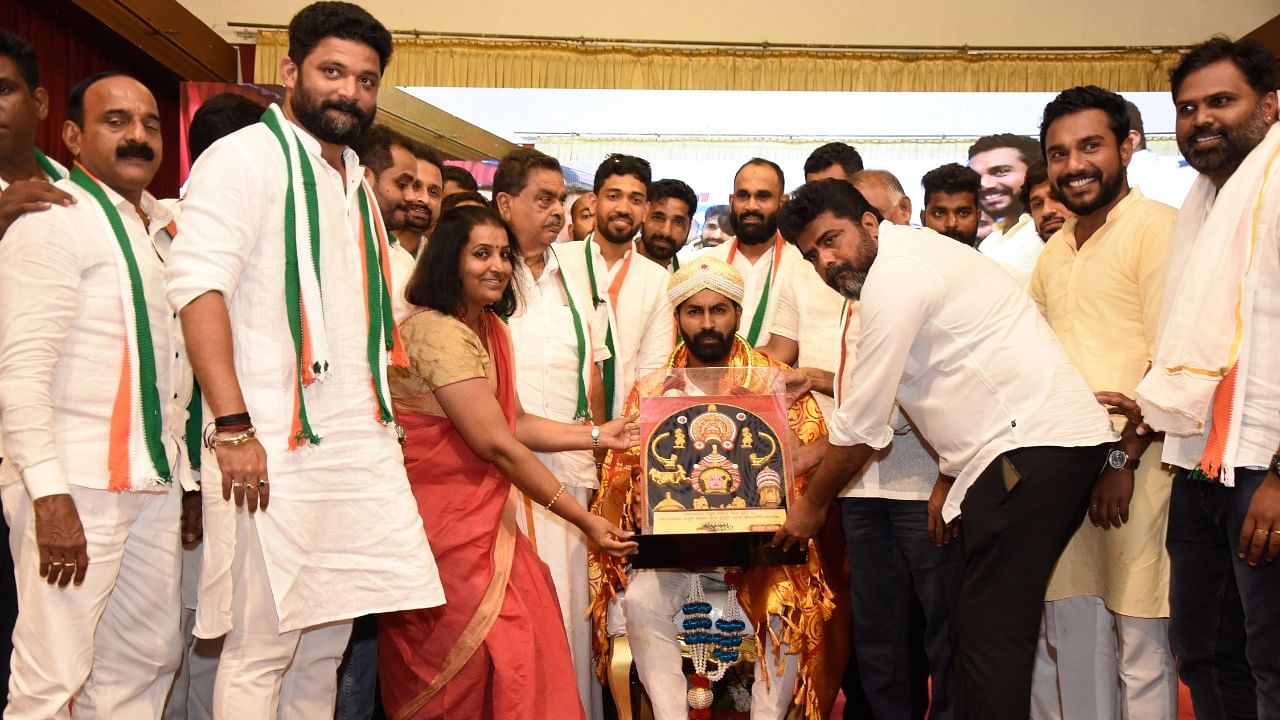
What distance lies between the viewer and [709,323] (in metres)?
4.44

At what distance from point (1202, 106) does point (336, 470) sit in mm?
2778

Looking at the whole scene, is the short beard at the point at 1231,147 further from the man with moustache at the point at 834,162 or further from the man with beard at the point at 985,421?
the man with moustache at the point at 834,162

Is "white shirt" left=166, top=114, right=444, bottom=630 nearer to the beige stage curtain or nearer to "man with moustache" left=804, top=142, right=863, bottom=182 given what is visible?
"man with moustache" left=804, top=142, right=863, bottom=182

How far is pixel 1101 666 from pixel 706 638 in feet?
4.79

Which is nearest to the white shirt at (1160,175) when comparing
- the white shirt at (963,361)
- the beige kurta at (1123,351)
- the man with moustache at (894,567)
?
the beige kurta at (1123,351)

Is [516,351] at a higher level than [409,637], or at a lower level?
higher

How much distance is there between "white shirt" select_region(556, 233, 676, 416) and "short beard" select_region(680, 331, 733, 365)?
633 mm

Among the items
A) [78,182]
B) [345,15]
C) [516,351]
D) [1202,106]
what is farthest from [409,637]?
[1202,106]

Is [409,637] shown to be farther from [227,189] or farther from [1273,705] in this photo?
[1273,705]

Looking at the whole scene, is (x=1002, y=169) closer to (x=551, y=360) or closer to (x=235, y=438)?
(x=551, y=360)

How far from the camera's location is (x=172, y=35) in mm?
8617

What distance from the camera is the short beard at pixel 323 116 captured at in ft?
9.40

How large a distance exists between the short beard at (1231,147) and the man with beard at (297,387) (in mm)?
2469

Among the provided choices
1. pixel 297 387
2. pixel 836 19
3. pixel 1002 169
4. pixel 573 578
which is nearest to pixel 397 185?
pixel 573 578
